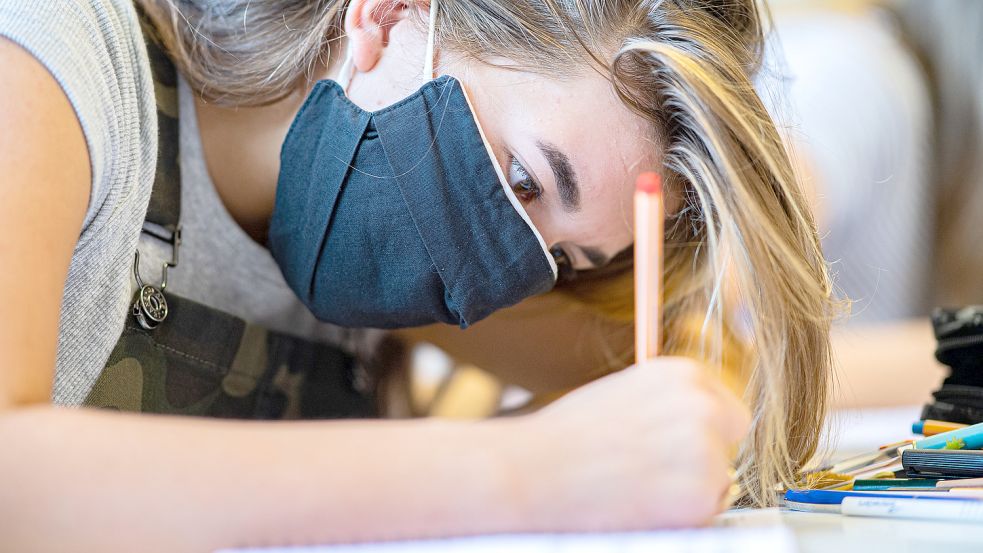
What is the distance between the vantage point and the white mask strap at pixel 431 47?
2.70 feet

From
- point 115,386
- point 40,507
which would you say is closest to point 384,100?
point 115,386

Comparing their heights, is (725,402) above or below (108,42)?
below

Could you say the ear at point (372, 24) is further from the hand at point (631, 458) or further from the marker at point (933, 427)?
the marker at point (933, 427)

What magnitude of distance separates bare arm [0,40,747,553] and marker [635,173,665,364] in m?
0.04

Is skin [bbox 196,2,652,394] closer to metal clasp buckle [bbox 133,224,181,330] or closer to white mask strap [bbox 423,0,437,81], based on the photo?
white mask strap [bbox 423,0,437,81]

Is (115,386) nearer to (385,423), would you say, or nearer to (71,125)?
(71,125)

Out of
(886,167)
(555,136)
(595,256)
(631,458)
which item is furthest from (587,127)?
(886,167)

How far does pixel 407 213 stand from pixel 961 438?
1.66 ft

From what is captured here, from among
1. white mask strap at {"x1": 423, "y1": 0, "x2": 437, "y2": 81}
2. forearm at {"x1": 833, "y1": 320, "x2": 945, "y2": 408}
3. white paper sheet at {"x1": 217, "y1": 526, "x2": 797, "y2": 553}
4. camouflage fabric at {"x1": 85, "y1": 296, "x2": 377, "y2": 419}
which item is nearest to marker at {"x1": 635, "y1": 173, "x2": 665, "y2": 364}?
white paper sheet at {"x1": 217, "y1": 526, "x2": 797, "y2": 553}

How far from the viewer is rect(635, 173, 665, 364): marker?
0.53 m

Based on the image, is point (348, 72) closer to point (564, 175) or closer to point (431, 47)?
point (431, 47)

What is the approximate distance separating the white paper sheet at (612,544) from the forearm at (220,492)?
0.03 feet

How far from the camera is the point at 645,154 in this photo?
81cm

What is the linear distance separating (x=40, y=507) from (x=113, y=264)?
0.32 meters
